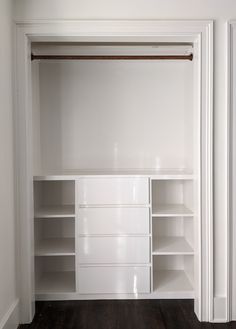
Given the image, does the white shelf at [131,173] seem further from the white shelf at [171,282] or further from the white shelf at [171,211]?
the white shelf at [171,282]

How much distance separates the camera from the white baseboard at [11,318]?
8.21 feet

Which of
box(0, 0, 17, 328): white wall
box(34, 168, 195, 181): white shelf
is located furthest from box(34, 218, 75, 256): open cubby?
box(0, 0, 17, 328): white wall

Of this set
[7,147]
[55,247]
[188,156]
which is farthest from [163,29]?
[55,247]

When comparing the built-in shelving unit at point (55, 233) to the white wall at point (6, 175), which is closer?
the white wall at point (6, 175)

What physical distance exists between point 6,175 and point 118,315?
4.64ft

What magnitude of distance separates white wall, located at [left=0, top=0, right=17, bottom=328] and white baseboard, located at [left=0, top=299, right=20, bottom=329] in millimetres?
11

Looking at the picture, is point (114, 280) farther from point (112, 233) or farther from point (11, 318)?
point (11, 318)

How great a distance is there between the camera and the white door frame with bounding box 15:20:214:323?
2812mm

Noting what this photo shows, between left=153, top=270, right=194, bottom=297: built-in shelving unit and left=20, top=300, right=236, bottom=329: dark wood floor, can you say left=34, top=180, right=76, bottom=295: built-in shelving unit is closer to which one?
left=20, top=300, right=236, bottom=329: dark wood floor

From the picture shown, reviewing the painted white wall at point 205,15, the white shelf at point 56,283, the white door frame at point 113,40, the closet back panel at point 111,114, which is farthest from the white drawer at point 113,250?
the closet back panel at point 111,114

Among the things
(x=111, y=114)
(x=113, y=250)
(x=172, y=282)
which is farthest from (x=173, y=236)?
(x=111, y=114)

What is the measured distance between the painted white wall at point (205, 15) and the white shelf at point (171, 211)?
436 mm

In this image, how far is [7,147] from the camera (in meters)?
2.66

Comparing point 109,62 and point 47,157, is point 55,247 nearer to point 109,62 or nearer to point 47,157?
point 47,157
